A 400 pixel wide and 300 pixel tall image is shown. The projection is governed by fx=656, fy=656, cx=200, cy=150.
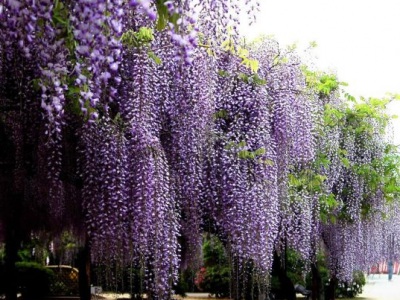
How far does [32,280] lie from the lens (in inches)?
671

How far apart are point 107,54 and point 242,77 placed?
4.39m

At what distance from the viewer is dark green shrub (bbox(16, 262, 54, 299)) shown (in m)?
16.9

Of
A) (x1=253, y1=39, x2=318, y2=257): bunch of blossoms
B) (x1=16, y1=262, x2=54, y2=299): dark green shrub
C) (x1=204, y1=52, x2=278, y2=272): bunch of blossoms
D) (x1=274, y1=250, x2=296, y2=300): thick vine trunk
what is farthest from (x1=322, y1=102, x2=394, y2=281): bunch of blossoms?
(x1=16, y1=262, x2=54, y2=299): dark green shrub

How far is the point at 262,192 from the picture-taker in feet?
24.6

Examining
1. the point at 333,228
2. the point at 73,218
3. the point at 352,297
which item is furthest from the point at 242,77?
the point at 352,297

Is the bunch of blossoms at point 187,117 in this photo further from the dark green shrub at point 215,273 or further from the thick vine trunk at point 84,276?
the dark green shrub at point 215,273

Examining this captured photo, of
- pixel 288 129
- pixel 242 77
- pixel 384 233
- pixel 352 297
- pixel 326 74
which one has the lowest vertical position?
pixel 352 297

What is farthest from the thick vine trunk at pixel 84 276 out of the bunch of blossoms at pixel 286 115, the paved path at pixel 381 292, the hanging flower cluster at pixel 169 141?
the paved path at pixel 381 292

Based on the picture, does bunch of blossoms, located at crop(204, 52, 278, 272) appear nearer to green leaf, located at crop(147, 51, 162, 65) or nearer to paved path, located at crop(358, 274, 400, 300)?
green leaf, located at crop(147, 51, 162, 65)

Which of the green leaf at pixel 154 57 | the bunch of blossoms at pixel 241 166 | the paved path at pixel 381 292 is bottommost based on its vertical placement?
the paved path at pixel 381 292

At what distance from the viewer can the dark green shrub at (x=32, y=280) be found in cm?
1689

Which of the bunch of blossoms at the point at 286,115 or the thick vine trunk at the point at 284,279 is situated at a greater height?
the bunch of blossoms at the point at 286,115

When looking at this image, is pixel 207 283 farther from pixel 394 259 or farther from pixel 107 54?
pixel 107 54

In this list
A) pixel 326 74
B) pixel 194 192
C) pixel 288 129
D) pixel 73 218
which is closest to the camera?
pixel 194 192
